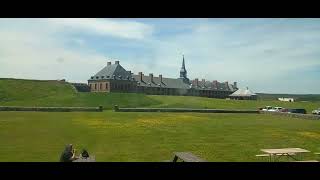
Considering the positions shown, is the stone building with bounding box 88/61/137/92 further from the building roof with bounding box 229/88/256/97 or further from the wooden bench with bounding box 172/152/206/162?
the wooden bench with bounding box 172/152/206/162

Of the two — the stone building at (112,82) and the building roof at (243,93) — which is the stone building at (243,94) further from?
the stone building at (112,82)

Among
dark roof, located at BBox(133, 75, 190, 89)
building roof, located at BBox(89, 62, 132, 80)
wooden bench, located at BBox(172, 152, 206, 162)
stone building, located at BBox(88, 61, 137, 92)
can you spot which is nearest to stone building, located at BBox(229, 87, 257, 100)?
dark roof, located at BBox(133, 75, 190, 89)

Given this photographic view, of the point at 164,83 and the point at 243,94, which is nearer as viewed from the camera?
the point at 164,83

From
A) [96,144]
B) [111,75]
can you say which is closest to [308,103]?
[111,75]

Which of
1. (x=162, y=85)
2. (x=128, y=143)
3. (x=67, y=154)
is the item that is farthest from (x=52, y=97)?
(x=162, y=85)

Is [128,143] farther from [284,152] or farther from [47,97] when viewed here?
[47,97]

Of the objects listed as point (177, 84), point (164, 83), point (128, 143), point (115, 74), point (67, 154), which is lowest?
point (128, 143)

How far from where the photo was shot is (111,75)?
169 ft

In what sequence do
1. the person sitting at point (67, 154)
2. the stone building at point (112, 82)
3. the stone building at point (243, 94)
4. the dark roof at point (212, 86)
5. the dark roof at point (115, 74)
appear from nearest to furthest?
the person sitting at point (67, 154) → the dark roof at point (115, 74) → the stone building at point (112, 82) → the stone building at point (243, 94) → the dark roof at point (212, 86)

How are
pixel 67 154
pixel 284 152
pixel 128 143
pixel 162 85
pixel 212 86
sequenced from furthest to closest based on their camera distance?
pixel 212 86 < pixel 162 85 < pixel 128 143 < pixel 284 152 < pixel 67 154

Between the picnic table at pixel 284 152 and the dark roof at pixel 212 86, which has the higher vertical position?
the dark roof at pixel 212 86

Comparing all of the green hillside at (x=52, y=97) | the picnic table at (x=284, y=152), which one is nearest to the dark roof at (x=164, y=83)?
the green hillside at (x=52, y=97)
